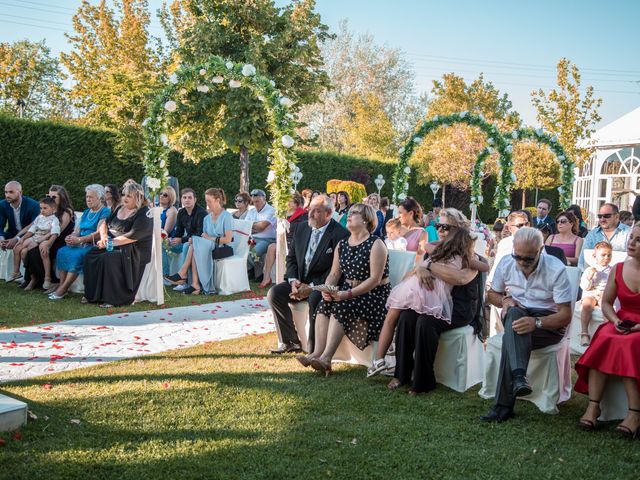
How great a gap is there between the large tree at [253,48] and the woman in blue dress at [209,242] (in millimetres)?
6968

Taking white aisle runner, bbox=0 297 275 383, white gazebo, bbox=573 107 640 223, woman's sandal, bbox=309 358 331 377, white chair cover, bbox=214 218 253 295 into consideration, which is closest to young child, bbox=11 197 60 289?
white aisle runner, bbox=0 297 275 383

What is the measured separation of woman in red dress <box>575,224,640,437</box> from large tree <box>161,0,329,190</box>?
1287 centimetres

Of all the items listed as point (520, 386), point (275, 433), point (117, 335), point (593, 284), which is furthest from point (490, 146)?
point (275, 433)

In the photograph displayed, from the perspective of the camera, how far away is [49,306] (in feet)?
27.1

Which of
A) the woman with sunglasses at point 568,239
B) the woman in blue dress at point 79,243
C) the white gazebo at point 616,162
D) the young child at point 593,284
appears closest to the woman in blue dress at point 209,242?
the woman in blue dress at point 79,243

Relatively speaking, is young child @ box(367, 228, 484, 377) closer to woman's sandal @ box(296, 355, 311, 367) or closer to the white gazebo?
woman's sandal @ box(296, 355, 311, 367)

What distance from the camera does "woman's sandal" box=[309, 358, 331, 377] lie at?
5375 mm

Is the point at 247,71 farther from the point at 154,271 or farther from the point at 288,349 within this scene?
the point at 288,349

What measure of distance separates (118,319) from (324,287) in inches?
126

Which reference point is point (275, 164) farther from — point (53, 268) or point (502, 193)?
point (502, 193)

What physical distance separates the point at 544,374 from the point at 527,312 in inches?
20.5

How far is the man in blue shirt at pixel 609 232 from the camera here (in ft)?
26.3

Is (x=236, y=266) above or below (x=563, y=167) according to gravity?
below

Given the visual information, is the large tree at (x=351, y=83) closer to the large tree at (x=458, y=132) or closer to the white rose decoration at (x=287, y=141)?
the large tree at (x=458, y=132)
